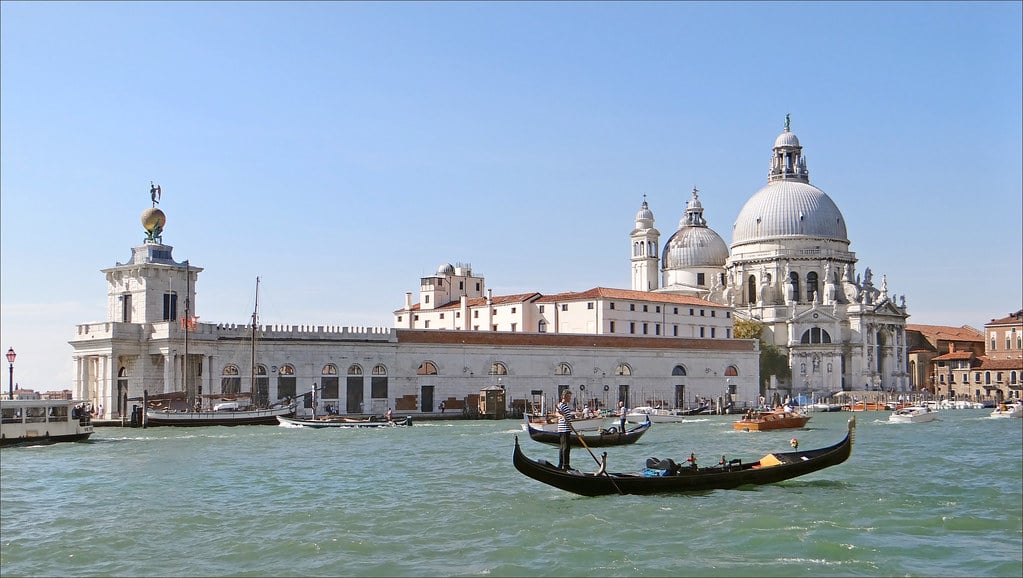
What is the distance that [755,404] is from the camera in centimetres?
5850

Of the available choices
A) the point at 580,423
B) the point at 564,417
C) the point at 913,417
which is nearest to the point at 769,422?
the point at 580,423

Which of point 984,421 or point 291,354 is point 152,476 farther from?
point 984,421

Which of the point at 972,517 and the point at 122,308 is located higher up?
the point at 122,308

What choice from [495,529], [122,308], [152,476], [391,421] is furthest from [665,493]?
[122,308]

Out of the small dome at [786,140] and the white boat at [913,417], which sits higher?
the small dome at [786,140]

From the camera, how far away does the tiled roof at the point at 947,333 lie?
267 ft

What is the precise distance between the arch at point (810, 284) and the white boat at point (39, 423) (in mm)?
52477

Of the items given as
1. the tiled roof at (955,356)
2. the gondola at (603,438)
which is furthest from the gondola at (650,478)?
the tiled roof at (955,356)

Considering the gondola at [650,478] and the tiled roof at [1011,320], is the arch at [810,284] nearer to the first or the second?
the tiled roof at [1011,320]

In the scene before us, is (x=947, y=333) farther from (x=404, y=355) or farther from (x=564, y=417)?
(x=564, y=417)

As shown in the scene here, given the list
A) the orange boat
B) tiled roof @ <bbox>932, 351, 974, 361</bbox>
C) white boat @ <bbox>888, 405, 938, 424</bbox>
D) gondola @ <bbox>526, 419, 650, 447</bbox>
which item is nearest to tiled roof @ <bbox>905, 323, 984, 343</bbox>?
tiled roof @ <bbox>932, 351, 974, 361</bbox>

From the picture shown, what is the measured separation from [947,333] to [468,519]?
73.1 metres

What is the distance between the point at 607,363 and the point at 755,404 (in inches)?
405

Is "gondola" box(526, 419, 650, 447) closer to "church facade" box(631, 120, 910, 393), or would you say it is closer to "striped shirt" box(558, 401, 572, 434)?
"striped shirt" box(558, 401, 572, 434)
